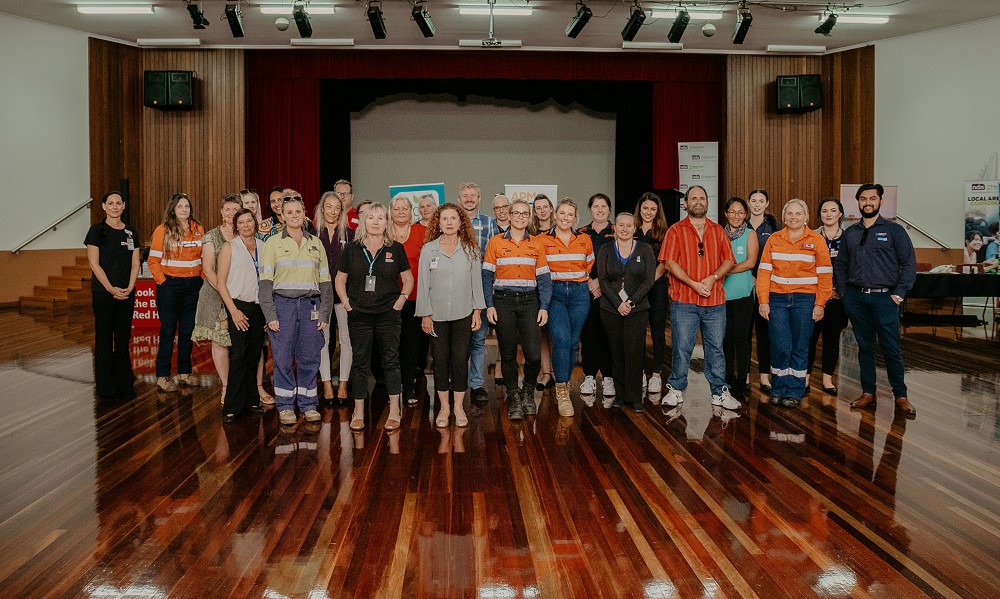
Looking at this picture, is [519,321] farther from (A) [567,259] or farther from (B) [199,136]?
(B) [199,136]

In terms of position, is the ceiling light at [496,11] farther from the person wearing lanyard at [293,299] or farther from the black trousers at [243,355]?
the black trousers at [243,355]

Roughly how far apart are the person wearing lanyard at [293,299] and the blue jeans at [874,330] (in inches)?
135

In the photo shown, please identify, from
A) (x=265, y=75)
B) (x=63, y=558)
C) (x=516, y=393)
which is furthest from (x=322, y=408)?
(x=265, y=75)

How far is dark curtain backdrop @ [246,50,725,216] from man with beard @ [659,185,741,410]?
7302 mm

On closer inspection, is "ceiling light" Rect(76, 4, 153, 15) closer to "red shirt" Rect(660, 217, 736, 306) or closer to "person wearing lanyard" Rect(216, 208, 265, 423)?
"person wearing lanyard" Rect(216, 208, 265, 423)

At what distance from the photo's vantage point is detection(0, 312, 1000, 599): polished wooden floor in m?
2.32

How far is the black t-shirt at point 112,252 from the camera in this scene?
486 cm

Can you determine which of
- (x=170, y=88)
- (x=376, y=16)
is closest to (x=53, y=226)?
(x=170, y=88)

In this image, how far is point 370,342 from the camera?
418 cm

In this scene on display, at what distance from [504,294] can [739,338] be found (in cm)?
173

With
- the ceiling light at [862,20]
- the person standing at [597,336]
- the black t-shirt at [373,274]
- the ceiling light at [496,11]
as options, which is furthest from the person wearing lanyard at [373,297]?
the ceiling light at [862,20]

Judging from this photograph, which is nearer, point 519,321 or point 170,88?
point 519,321

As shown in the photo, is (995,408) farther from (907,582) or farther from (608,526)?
(608,526)

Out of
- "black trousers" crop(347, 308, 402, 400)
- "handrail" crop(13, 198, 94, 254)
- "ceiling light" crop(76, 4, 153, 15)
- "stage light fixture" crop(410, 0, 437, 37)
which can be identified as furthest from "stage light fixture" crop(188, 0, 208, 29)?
"black trousers" crop(347, 308, 402, 400)
